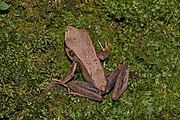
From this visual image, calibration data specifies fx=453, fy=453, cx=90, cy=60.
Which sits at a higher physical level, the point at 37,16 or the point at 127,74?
the point at 37,16

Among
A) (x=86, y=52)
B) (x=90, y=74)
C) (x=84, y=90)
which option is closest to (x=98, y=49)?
(x=86, y=52)

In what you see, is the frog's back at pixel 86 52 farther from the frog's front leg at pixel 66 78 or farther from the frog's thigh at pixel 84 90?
the frog's front leg at pixel 66 78

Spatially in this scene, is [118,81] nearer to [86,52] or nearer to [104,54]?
[104,54]

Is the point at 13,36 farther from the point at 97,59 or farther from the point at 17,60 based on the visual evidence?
the point at 97,59

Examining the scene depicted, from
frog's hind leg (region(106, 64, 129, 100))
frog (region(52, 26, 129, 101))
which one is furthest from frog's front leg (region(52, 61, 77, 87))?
frog's hind leg (region(106, 64, 129, 100))

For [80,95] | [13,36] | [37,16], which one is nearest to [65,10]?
[37,16]

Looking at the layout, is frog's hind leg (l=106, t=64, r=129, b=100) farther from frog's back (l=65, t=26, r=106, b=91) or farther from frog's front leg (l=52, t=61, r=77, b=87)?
frog's front leg (l=52, t=61, r=77, b=87)

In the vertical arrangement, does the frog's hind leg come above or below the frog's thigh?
above
